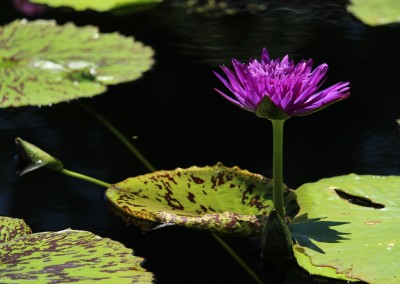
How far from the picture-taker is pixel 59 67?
2.45m

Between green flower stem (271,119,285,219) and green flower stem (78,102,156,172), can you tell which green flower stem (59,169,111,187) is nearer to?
green flower stem (78,102,156,172)

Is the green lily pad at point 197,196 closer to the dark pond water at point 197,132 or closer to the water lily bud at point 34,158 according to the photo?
the dark pond water at point 197,132

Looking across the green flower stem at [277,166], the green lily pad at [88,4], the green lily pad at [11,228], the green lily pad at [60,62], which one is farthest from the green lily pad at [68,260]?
the green lily pad at [88,4]

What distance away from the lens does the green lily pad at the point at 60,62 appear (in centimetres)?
233

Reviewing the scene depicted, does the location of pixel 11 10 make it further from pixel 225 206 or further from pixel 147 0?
pixel 225 206

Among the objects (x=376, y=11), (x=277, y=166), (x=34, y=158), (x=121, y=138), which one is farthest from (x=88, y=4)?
(x=277, y=166)

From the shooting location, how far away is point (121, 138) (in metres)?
2.13

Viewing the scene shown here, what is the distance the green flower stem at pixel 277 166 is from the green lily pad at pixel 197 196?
0.05 metres

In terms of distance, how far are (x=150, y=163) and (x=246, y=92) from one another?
56cm

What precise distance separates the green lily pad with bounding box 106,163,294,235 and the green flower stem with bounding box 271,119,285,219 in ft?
0.15

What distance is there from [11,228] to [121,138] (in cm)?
62

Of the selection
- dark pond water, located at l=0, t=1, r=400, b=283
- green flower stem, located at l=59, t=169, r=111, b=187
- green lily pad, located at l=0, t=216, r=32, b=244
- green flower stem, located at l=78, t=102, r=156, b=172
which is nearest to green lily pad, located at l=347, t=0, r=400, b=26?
dark pond water, located at l=0, t=1, r=400, b=283

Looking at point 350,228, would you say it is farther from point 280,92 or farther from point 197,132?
point 197,132

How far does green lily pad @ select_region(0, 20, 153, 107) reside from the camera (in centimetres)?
233
